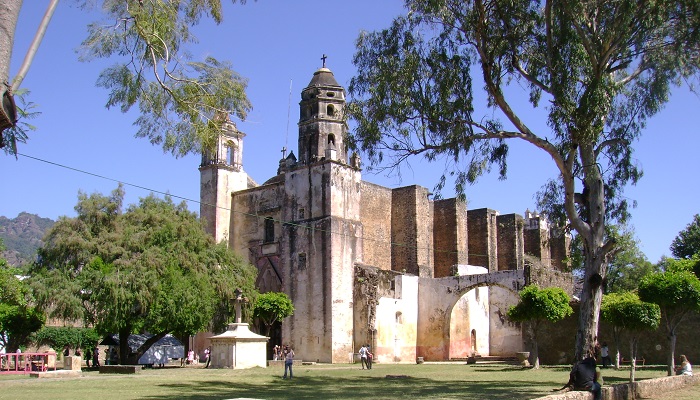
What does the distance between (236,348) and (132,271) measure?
4345 millimetres

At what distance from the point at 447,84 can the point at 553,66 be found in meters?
2.35

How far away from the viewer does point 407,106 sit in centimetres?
1672

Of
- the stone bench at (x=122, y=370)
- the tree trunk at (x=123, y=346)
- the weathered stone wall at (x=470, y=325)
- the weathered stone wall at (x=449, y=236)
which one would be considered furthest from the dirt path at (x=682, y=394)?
the weathered stone wall at (x=449, y=236)

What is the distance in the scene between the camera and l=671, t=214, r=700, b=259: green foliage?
42969 millimetres

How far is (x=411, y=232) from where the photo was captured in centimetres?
3747

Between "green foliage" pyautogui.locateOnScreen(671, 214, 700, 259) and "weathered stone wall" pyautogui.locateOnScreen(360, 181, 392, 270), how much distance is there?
1808 centimetres

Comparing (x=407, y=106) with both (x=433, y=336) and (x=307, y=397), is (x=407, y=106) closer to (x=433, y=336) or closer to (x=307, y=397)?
(x=307, y=397)

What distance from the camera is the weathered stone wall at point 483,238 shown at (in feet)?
130

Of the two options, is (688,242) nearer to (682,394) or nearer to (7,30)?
(682,394)

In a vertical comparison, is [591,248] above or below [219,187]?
below

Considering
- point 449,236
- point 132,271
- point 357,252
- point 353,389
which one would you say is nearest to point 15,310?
point 132,271

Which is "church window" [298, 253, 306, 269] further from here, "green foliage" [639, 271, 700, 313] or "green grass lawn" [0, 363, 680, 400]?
"green foliage" [639, 271, 700, 313]

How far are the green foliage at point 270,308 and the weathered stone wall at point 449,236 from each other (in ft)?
37.3

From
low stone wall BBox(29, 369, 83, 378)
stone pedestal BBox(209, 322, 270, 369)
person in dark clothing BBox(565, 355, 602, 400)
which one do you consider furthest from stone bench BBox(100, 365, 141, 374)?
person in dark clothing BBox(565, 355, 602, 400)
